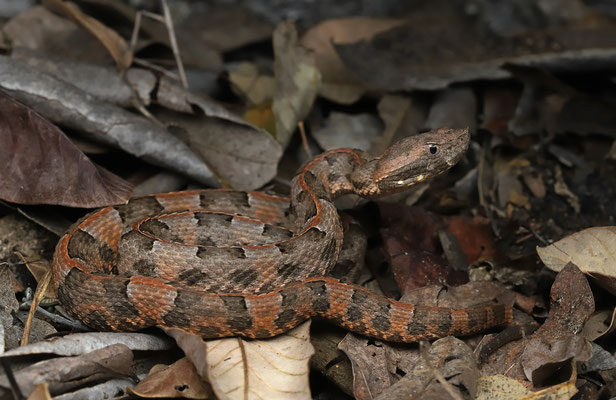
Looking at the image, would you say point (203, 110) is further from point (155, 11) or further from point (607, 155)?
point (607, 155)

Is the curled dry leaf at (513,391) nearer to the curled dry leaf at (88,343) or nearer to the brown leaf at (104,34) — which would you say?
the curled dry leaf at (88,343)

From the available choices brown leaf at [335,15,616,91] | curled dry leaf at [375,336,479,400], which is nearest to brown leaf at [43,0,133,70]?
brown leaf at [335,15,616,91]

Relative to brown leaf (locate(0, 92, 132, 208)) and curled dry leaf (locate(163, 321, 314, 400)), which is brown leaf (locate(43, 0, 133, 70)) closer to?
brown leaf (locate(0, 92, 132, 208))

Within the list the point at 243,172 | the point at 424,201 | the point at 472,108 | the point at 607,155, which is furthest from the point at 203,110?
the point at 607,155

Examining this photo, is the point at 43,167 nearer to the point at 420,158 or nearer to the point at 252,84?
the point at 252,84

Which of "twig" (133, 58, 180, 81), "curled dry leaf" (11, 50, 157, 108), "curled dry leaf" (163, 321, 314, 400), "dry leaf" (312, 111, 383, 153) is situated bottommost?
"dry leaf" (312, 111, 383, 153)

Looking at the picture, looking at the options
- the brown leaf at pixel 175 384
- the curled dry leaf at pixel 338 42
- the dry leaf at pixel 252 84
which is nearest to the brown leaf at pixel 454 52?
the curled dry leaf at pixel 338 42

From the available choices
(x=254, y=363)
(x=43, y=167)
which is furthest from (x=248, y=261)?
(x=43, y=167)
